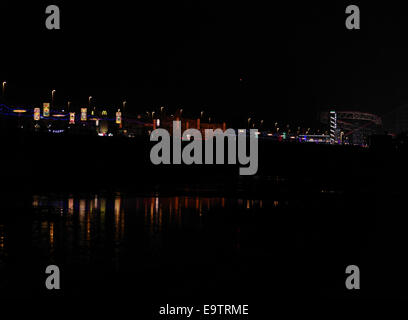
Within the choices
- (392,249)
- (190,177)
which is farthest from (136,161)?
(392,249)

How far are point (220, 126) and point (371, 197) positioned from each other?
143 meters

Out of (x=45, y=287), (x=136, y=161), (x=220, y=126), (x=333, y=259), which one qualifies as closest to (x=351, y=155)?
(x=136, y=161)

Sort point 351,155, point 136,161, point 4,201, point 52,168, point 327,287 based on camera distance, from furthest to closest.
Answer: point 351,155 < point 136,161 < point 52,168 < point 4,201 < point 327,287

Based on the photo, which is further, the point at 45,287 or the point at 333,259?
the point at 333,259

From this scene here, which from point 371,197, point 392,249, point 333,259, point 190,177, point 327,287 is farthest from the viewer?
point 190,177

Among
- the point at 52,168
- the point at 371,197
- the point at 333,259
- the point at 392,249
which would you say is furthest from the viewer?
the point at 52,168

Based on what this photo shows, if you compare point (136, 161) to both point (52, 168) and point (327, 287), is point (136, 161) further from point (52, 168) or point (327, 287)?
point (327, 287)

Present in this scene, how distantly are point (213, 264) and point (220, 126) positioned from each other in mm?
169774

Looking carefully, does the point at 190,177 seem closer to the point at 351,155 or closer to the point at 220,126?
the point at 351,155

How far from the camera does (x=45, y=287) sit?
1456 cm
